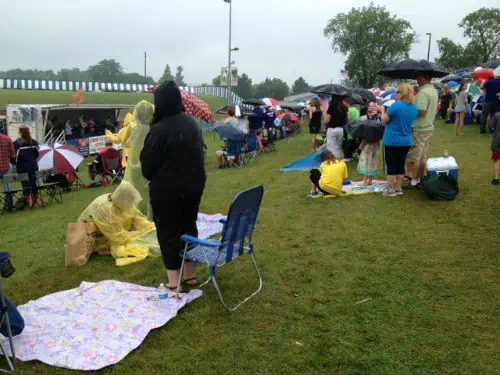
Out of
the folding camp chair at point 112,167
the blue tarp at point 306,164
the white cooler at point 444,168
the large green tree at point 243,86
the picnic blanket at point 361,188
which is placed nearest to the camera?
the white cooler at point 444,168

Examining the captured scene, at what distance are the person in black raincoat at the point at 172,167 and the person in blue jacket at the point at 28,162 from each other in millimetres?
6498

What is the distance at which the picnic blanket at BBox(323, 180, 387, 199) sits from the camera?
7.05m

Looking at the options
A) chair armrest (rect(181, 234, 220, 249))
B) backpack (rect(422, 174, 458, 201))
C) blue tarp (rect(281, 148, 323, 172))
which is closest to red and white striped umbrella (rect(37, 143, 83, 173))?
blue tarp (rect(281, 148, 323, 172))

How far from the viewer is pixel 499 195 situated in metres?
6.22

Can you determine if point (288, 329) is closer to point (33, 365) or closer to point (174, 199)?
point (174, 199)

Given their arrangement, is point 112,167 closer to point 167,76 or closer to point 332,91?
point 332,91

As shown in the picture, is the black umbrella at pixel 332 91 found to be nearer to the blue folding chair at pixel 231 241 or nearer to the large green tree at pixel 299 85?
the blue folding chair at pixel 231 241

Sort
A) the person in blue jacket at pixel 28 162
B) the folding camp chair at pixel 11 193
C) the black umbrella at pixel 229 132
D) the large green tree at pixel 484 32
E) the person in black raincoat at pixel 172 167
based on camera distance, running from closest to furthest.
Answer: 1. the person in black raincoat at pixel 172 167
2. the folding camp chair at pixel 11 193
3. the person in blue jacket at pixel 28 162
4. the black umbrella at pixel 229 132
5. the large green tree at pixel 484 32

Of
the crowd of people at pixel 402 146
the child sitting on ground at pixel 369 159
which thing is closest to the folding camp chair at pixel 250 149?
the crowd of people at pixel 402 146

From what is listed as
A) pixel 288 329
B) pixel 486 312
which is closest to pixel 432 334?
pixel 486 312

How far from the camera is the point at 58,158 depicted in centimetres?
1008

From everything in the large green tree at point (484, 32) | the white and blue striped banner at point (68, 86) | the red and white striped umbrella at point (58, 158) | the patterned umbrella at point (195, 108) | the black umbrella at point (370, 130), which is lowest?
the red and white striped umbrella at point (58, 158)

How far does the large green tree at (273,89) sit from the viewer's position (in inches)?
3234

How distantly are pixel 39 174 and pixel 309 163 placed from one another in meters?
5.90
